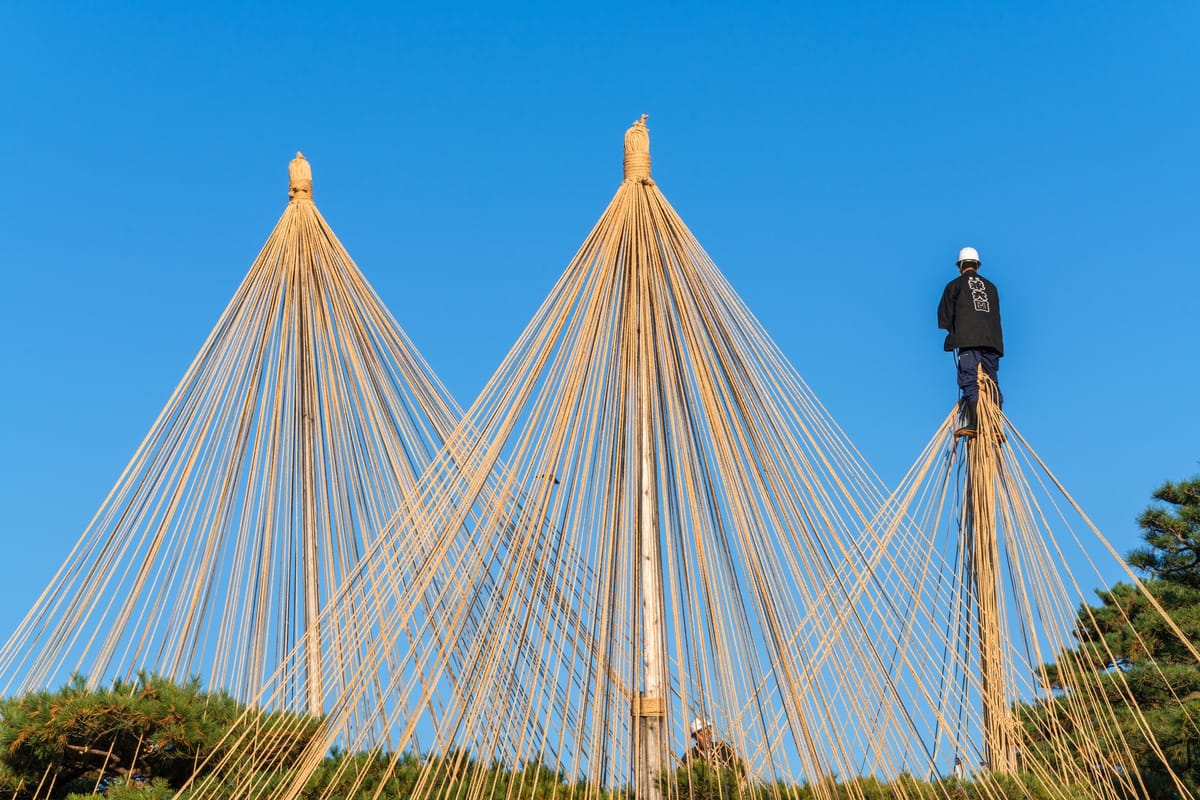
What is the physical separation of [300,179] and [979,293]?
5.11 metres

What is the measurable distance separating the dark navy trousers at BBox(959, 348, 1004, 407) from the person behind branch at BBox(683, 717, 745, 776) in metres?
3.72

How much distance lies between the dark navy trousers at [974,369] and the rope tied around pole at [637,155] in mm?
3147

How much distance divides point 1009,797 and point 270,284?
636cm

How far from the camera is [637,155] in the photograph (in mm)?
11195

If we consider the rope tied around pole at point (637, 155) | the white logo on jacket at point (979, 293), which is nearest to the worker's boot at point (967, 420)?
the white logo on jacket at point (979, 293)

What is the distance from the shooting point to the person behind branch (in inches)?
391

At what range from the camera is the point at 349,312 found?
1305 centimetres

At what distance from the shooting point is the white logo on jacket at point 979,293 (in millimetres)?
13055

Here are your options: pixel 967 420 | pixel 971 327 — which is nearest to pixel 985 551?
pixel 967 420

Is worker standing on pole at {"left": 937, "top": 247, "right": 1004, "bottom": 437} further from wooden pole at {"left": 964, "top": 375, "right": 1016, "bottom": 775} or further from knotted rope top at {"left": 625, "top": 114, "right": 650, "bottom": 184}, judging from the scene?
knotted rope top at {"left": 625, "top": 114, "right": 650, "bottom": 184}

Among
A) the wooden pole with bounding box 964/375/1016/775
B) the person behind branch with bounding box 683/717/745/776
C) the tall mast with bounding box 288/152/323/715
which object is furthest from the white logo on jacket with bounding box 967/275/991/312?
the tall mast with bounding box 288/152/323/715

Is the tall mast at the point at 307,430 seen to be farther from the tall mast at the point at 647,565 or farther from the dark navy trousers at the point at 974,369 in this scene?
the dark navy trousers at the point at 974,369

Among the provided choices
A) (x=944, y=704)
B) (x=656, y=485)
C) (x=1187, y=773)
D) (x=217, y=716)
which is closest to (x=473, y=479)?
(x=656, y=485)

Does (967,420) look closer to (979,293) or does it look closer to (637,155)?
(979,293)
